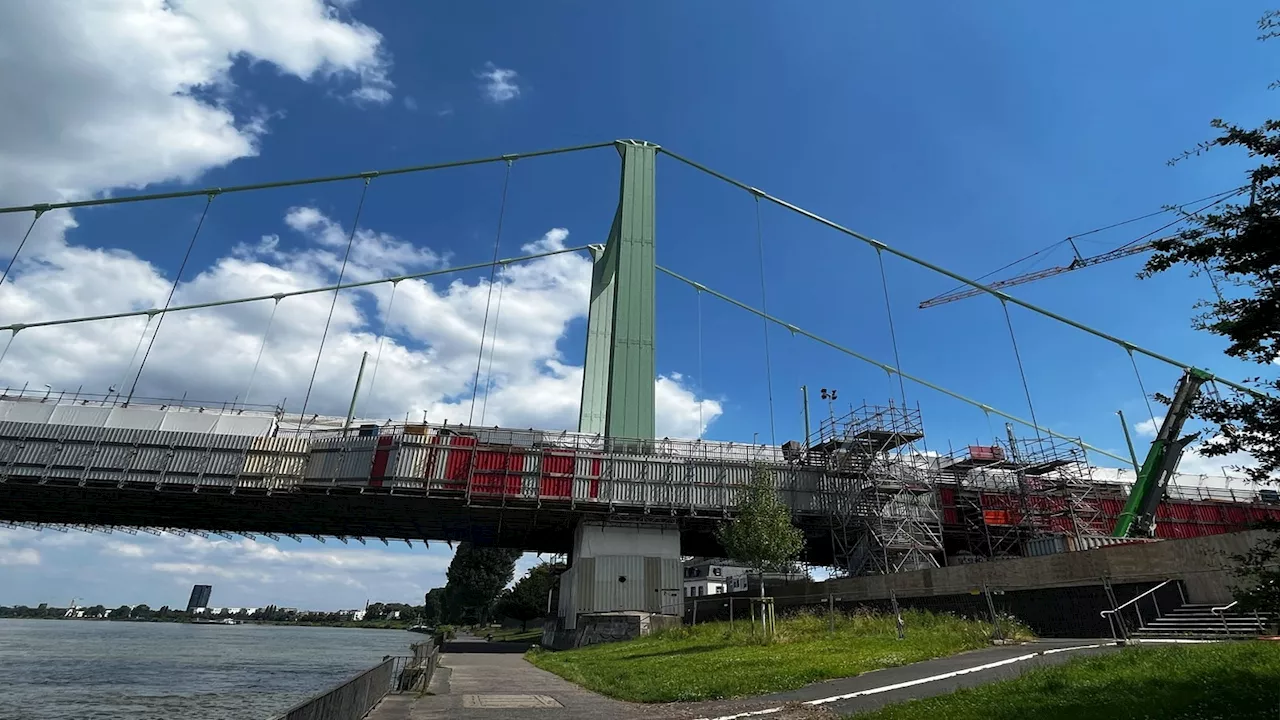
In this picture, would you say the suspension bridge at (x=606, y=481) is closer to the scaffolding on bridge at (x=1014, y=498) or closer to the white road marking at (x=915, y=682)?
the scaffolding on bridge at (x=1014, y=498)

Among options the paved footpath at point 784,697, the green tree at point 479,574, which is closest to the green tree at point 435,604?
the green tree at point 479,574

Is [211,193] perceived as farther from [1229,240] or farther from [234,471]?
[1229,240]

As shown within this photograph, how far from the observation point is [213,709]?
21625 mm

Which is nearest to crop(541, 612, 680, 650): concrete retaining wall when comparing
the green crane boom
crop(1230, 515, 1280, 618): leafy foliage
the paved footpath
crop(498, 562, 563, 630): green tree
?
the paved footpath

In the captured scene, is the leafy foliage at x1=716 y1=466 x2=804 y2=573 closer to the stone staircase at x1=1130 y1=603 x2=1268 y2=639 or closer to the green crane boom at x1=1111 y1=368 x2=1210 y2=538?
the stone staircase at x1=1130 y1=603 x2=1268 y2=639

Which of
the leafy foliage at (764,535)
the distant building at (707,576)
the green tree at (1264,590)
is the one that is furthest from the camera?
the distant building at (707,576)

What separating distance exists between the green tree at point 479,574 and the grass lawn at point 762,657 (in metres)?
68.3

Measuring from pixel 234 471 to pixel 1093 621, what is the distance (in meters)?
43.7

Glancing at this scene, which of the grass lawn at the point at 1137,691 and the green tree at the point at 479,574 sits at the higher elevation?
the green tree at the point at 479,574

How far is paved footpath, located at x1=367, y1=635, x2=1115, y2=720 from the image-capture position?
10.9 metres

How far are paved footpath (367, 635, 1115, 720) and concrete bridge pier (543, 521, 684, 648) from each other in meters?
21.9

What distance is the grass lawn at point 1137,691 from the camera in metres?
7.57

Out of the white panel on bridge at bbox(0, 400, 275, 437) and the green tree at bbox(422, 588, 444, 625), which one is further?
the green tree at bbox(422, 588, 444, 625)

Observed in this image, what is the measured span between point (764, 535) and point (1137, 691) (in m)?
18.3
